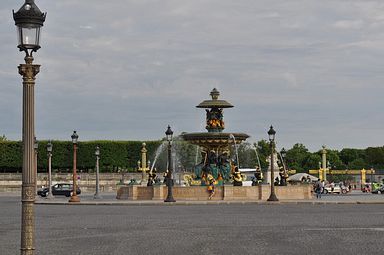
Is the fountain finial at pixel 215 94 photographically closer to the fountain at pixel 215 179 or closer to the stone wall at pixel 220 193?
the fountain at pixel 215 179

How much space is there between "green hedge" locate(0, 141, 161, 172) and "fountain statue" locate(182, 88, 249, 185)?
57.2 meters

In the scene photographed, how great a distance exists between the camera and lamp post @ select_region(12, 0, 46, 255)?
10766 millimetres

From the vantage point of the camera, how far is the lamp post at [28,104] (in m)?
10.8

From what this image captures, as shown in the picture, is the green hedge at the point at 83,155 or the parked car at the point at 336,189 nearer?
the parked car at the point at 336,189

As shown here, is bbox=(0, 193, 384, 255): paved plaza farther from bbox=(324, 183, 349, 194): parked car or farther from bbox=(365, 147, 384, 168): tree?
bbox=(365, 147, 384, 168): tree

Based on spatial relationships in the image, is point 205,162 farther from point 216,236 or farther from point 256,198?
point 216,236

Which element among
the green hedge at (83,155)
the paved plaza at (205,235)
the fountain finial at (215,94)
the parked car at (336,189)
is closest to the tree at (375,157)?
the green hedge at (83,155)

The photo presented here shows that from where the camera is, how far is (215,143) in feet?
173

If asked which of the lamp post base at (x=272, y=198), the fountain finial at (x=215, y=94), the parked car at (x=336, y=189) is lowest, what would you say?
the parked car at (x=336, y=189)

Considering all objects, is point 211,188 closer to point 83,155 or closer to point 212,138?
point 212,138

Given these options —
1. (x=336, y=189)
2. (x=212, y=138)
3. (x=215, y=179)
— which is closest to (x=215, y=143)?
(x=212, y=138)

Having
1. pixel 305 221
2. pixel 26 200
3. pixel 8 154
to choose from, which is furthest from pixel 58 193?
pixel 26 200

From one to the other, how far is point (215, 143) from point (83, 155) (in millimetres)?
60097

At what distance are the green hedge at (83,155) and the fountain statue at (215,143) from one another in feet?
188
